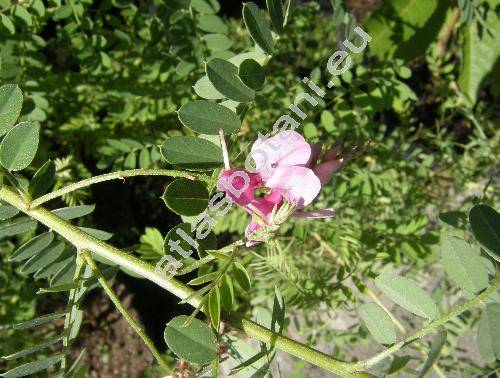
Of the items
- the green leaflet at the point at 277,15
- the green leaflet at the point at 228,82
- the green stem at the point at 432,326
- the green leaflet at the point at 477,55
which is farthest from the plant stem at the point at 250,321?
the green leaflet at the point at 477,55

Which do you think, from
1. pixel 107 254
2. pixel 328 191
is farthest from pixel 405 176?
pixel 107 254

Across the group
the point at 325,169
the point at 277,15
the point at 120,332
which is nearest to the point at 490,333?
the point at 325,169

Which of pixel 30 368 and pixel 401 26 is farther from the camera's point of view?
pixel 401 26

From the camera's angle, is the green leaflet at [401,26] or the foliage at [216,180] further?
the green leaflet at [401,26]

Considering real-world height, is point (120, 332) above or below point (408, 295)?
below

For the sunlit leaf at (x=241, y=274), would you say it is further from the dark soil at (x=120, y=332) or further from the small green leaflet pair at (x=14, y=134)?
the dark soil at (x=120, y=332)

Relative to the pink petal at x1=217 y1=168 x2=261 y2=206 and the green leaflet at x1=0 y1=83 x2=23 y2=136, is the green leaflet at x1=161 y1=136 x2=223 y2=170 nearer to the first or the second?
the pink petal at x1=217 y1=168 x2=261 y2=206

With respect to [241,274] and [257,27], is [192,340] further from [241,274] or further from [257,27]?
[257,27]
